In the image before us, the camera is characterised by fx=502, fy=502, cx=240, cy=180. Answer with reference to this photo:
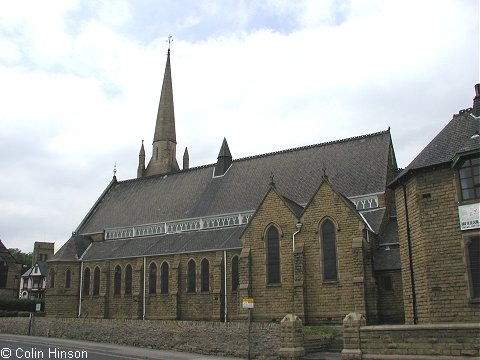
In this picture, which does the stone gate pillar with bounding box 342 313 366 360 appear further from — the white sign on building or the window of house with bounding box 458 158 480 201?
the window of house with bounding box 458 158 480 201

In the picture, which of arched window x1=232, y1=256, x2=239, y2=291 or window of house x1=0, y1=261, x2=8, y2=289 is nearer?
arched window x1=232, y1=256, x2=239, y2=291

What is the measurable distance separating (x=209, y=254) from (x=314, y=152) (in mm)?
12026

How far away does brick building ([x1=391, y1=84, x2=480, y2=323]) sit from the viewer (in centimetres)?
2014

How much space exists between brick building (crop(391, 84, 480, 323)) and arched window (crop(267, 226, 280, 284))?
10247 millimetres

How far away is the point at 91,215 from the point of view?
2052 inches

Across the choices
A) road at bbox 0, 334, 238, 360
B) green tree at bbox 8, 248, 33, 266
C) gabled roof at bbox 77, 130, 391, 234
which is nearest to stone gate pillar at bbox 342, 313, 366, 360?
road at bbox 0, 334, 238, 360

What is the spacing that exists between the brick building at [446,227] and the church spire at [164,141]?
41.8 meters

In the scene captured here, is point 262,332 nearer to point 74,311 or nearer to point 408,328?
point 408,328

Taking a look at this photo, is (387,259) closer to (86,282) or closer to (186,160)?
(86,282)

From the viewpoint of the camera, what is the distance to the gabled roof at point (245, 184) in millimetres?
37000

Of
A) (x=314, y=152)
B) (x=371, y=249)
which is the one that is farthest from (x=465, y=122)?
(x=314, y=152)

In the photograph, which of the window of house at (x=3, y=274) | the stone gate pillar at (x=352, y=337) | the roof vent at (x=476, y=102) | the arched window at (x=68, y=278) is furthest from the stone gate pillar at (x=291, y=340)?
the window of house at (x=3, y=274)

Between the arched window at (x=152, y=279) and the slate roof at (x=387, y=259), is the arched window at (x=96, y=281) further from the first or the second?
the slate roof at (x=387, y=259)

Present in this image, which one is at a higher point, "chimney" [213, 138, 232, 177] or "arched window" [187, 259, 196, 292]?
"chimney" [213, 138, 232, 177]
